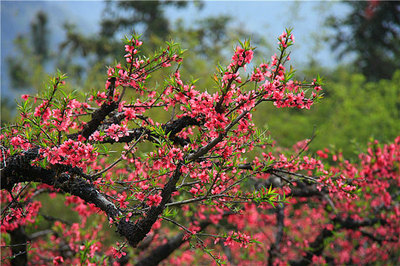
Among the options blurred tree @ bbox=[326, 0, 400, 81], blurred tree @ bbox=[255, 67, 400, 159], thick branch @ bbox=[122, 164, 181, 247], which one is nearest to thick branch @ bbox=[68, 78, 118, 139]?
thick branch @ bbox=[122, 164, 181, 247]

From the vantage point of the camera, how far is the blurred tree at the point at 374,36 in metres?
22.2

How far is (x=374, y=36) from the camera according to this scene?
23.1 m

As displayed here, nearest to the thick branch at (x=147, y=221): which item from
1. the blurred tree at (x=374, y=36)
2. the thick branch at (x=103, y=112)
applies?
the thick branch at (x=103, y=112)

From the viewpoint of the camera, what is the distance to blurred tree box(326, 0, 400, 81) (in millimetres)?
22156

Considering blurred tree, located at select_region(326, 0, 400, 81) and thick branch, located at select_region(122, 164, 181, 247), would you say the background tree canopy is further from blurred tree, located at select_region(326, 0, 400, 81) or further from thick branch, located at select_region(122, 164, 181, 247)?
thick branch, located at select_region(122, 164, 181, 247)

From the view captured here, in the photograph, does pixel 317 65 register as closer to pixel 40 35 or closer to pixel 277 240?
pixel 277 240

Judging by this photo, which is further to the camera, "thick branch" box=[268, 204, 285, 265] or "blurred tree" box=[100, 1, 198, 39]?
"blurred tree" box=[100, 1, 198, 39]

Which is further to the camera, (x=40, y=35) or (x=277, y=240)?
(x=40, y=35)

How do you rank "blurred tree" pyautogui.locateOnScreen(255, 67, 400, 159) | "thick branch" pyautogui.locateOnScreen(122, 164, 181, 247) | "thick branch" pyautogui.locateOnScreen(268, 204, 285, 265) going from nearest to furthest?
"thick branch" pyautogui.locateOnScreen(122, 164, 181, 247) → "thick branch" pyautogui.locateOnScreen(268, 204, 285, 265) → "blurred tree" pyautogui.locateOnScreen(255, 67, 400, 159)

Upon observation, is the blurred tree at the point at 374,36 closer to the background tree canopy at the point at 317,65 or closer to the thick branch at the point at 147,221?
the background tree canopy at the point at 317,65

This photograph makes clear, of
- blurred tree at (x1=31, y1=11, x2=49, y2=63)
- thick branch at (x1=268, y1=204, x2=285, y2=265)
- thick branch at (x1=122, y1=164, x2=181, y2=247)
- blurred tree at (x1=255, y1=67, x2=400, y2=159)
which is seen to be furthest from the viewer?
blurred tree at (x1=31, y1=11, x2=49, y2=63)

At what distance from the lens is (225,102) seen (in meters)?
2.73

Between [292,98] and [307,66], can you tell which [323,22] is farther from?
[292,98]

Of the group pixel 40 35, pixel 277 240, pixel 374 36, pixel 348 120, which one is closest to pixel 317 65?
pixel 374 36
